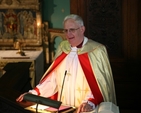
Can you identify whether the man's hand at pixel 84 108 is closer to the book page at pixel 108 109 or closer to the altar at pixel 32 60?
the book page at pixel 108 109

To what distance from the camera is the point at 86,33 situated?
646 centimetres

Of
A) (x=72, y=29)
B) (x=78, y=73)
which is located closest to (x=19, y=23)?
(x=78, y=73)

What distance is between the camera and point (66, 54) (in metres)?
3.48

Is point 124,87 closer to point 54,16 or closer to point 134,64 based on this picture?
point 134,64

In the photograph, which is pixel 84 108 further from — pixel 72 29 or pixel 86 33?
pixel 86 33

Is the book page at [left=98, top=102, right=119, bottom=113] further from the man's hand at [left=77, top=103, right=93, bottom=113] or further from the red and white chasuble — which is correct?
the red and white chasuble

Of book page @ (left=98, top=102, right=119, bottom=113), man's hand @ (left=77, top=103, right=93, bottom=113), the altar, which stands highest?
→ book page @ (left=98, top=102, right=119, bottom=113)

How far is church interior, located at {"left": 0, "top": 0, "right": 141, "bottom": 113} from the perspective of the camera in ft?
20.8

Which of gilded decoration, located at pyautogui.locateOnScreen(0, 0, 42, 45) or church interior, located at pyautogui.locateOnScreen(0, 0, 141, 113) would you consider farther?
gilded decoration, located at pyautogui.locateOnScreen(0, 0, 42, 45)

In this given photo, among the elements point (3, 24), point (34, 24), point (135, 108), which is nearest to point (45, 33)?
point (34, 24)

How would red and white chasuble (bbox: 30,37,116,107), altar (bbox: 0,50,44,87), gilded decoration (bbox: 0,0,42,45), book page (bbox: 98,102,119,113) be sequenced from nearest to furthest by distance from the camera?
book page (bbox: 98,102,119,113), red and white chasuble (bbox: 30,37,116,107), altar (bbox: 0,50,44,87), gilded decoration (bbox: 0,0,42,45)

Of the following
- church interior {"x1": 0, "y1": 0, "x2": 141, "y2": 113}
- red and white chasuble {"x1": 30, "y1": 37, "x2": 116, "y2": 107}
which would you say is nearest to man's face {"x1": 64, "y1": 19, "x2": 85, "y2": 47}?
red and white chasuble {"x1": 30, "y1": 37, "x2": 116, "y2": 107}

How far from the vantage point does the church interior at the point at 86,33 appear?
6340 mm

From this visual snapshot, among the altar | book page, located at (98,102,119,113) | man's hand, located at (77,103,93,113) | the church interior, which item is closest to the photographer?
book page, located at (98,102,119,113)
